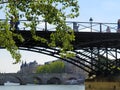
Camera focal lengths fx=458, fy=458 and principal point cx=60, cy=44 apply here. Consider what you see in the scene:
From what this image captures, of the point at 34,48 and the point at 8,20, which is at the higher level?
the point at 8,20

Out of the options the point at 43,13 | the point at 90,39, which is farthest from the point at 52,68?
the point at 43,13

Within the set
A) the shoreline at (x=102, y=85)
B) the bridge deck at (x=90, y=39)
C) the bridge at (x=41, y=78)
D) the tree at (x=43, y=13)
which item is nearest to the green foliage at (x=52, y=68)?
the bridge at (x=41, y=78)

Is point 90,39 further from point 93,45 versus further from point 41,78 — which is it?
point 41,78

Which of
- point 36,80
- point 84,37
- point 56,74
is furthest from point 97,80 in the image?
point 36,80

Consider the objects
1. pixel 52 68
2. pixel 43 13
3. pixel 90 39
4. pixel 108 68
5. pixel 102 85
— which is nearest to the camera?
pixel 43 13

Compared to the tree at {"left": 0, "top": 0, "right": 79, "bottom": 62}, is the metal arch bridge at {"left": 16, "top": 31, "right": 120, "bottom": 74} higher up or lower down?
lower down

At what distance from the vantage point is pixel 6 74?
15262 cm

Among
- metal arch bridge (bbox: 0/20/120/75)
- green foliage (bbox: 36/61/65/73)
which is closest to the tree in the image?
metal arch bridge (bbox: 0/20/120/75)

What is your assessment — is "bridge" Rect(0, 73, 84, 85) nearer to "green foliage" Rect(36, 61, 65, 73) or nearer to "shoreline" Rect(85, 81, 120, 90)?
"green foliage" Rect(36, 61, 65, 73)

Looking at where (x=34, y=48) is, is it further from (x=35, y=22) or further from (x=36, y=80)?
(x=36, y=80)

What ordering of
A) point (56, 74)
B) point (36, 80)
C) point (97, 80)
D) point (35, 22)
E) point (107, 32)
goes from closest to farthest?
1. point (35, 22)
2. point (107, 32)
3. point (97, 80)
4. point (56, 74)
5. point (36, 80)

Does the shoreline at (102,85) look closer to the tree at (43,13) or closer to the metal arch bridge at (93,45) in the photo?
the metal arch bridge at (93,45)

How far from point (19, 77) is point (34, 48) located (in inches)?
4308

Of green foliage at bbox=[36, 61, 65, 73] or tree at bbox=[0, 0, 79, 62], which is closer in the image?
tree at bbox=[0, 0, 79, 62]
